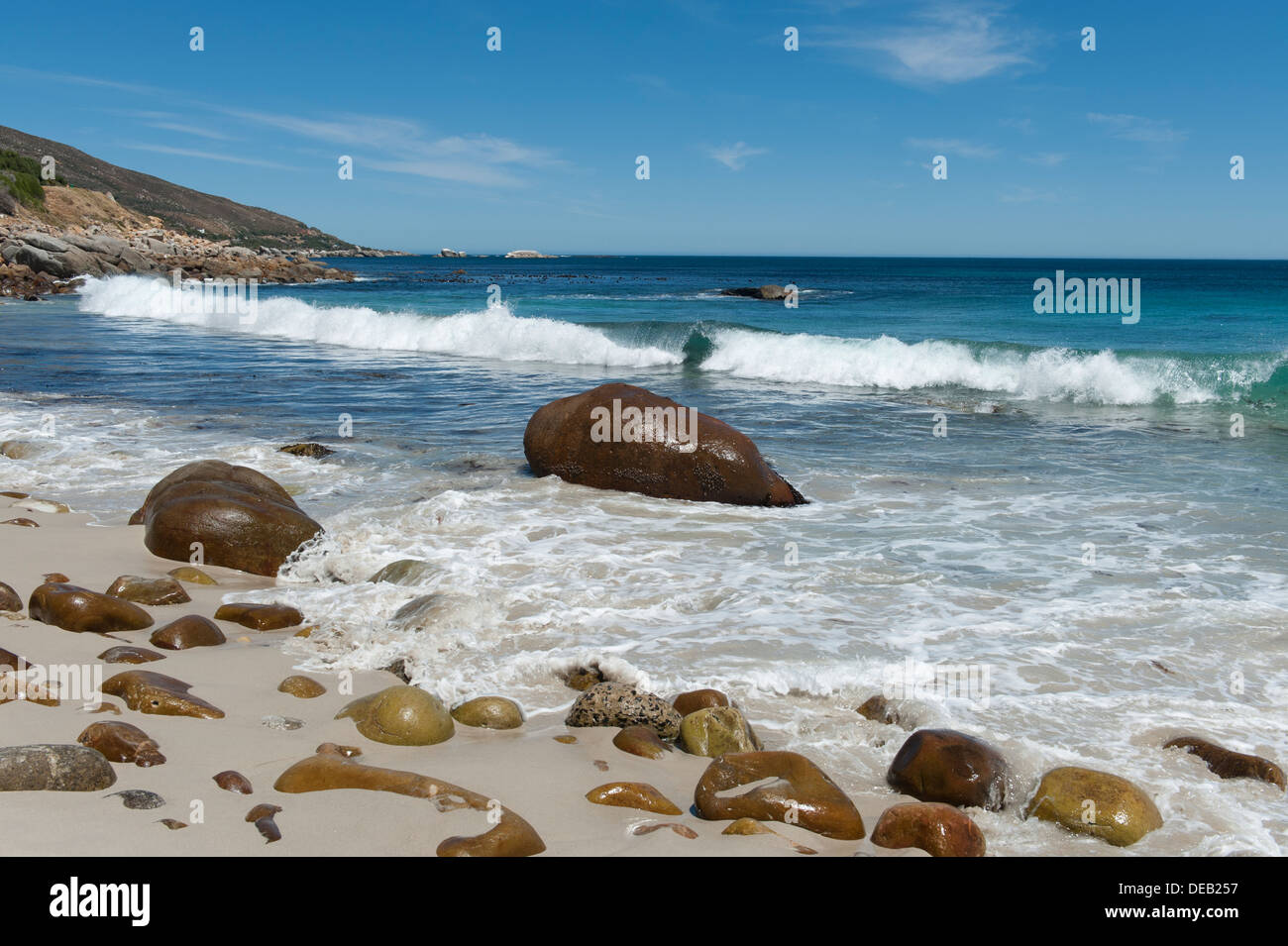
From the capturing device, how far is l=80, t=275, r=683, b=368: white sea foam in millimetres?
23875

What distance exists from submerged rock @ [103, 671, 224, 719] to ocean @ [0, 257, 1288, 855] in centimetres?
77

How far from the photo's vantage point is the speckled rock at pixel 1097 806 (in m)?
3.43

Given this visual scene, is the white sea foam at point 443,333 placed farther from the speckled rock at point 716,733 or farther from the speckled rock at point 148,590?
the speckled rock at point 716,733

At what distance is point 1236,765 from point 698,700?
2.36 metres

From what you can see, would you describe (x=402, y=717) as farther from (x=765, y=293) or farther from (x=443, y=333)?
(x=765, y=293)

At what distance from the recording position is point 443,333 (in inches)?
1044

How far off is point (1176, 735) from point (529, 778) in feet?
9.85

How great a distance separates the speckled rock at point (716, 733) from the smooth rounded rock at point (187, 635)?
2796mm

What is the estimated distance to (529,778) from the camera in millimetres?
3744

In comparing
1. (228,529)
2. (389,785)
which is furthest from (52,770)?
(228,529)

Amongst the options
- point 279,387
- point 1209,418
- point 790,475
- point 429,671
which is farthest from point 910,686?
point 279,387

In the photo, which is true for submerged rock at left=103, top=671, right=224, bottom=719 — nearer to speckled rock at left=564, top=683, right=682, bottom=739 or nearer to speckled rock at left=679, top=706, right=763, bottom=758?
speckled rock at left=564, top=683, right=682, bottom=739

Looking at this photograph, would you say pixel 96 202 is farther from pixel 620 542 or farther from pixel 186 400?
pixel 620 542

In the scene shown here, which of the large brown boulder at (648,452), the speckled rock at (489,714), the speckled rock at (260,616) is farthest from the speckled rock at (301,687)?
the large brown boulder at (648,452)
